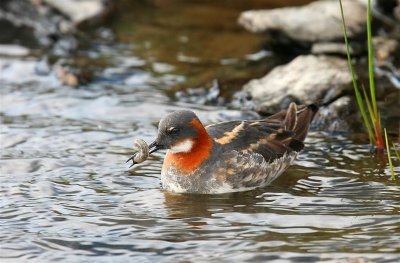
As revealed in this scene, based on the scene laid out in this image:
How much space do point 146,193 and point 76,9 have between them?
8.52 m

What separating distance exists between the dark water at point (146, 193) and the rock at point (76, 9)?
2.32 meters

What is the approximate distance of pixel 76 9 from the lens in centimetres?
1664

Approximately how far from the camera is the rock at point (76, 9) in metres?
16.5

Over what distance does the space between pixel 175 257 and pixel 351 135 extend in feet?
14.7

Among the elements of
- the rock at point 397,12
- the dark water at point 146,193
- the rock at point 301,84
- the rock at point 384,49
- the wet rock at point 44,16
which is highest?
the wet rock at point 44,16

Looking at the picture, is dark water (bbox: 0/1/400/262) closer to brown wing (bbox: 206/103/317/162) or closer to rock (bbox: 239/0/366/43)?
brown wing (bbox: 206/103/317/162)

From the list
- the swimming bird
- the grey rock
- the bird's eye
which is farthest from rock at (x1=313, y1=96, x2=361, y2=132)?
the bird's eye

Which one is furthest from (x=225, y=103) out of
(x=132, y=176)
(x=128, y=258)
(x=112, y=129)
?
(x=128, y=258)

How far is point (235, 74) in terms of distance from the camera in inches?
539

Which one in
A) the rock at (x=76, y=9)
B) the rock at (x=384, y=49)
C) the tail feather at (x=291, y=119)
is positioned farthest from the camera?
the rock at (x=76, y=9)

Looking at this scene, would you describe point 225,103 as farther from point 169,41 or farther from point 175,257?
point 175,257

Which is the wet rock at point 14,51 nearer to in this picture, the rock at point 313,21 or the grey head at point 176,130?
the rock at point 313,21

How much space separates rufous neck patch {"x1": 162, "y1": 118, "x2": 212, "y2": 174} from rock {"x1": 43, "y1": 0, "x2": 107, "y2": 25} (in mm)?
8074

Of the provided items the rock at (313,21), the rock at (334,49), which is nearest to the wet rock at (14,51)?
the rock at (313,21)
